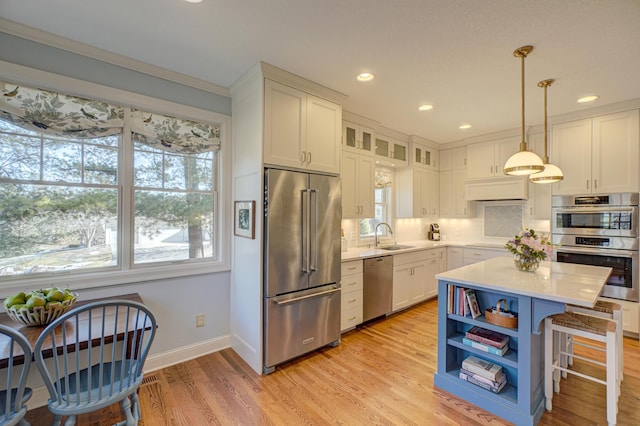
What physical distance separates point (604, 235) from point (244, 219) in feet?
13.7

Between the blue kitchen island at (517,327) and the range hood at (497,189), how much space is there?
190 cm

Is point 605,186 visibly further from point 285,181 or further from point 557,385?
point 285,181

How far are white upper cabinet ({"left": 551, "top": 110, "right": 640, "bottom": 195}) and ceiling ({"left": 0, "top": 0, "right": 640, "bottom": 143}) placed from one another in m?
0.50

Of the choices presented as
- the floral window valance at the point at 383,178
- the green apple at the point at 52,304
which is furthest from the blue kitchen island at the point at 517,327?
the green apple at the point at 52,304

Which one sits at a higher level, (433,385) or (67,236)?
(67,236)

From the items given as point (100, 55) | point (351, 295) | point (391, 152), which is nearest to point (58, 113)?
point (100, 55)

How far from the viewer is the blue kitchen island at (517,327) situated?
6.28 ft

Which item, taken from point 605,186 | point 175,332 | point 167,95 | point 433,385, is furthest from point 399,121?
point 175,332

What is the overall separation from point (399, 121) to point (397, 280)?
222 centimetres

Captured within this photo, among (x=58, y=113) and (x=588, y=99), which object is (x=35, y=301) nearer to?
(x=58, y=113)

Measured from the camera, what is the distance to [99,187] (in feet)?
8.00

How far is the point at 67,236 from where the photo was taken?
91.1 inches

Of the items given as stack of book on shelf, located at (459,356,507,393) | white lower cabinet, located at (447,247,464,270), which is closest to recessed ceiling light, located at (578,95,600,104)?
white lower cabinet, located at (447,247,464,270)

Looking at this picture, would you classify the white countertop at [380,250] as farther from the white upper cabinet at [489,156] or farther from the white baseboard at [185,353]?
the white baseboard at [185,353]
